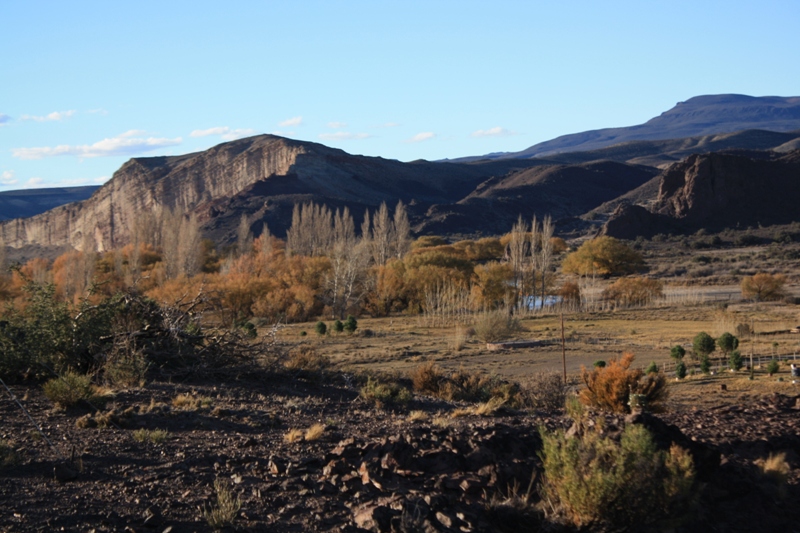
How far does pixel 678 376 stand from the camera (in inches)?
981

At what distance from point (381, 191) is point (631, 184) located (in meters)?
48.3

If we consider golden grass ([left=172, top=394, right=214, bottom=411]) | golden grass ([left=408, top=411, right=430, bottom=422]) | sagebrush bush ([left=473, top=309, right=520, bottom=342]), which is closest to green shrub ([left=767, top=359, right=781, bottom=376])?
sagebrush bush ([left=473, top=309, right=520, bottom=342])

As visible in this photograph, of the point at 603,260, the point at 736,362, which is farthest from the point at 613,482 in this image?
the point at 603,260

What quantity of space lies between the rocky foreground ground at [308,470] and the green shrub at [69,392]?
0.43 feet

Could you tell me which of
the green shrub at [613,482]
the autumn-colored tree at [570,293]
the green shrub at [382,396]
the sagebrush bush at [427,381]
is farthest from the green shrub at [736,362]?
the autumn-colored tree at [570,293]

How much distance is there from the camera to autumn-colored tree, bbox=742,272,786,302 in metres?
49.5

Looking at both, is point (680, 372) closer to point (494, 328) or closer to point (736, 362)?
point (736, 362)

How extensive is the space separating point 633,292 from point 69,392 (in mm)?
47344

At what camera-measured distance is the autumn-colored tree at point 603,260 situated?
6788 centimetres

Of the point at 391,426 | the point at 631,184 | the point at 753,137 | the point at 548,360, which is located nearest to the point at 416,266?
the point at 548,360

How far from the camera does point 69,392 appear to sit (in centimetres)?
884

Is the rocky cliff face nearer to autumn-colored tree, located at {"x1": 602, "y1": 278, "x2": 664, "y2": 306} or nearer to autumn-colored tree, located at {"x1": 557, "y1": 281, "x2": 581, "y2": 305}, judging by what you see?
autumn-colored tree, located at {"x1": 557, "y1": 281, "x2": 581, "y2": 305}

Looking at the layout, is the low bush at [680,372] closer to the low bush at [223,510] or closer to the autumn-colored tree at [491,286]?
the low bush at [223,510]

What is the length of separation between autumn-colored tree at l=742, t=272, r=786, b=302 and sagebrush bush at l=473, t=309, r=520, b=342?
746 inches
